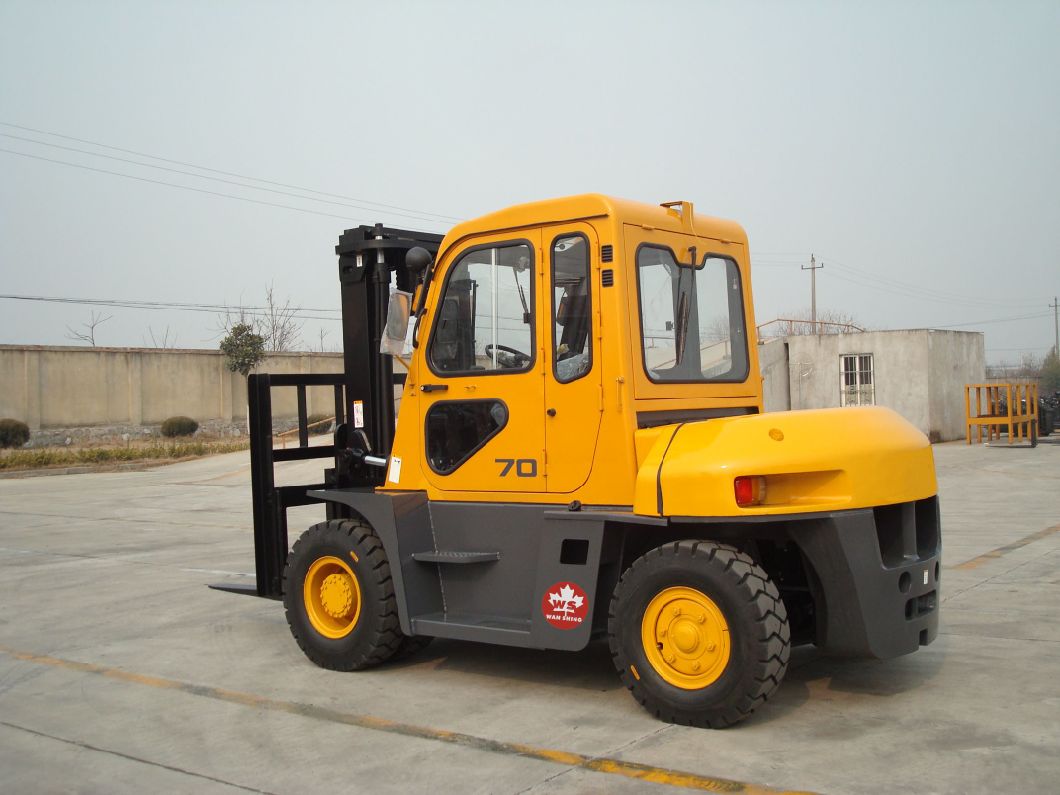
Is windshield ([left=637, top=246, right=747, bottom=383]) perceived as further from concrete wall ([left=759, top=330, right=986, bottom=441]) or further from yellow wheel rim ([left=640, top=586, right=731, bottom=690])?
concrete wall ([left=759, top=330, right=986, bottom=441])

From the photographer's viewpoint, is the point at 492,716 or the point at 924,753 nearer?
the point at 924,753

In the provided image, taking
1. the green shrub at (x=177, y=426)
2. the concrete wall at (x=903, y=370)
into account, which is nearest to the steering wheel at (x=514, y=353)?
the concrete wall at (x=903, y=370)

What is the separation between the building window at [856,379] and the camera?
1147 inches

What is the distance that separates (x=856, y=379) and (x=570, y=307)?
25.0 metres

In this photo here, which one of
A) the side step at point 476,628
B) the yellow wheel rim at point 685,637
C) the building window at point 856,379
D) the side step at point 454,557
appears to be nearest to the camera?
the yellow wheel rim at point 685,637

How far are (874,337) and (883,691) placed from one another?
24.6 metres

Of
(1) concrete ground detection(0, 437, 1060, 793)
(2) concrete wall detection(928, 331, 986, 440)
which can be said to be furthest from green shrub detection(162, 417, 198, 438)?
(1) concrete ground detection(0, 437, 1060, 793)

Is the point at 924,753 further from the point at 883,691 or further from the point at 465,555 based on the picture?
the point at 465,555

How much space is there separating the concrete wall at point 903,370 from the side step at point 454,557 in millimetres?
23554

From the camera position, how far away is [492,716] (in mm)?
5543

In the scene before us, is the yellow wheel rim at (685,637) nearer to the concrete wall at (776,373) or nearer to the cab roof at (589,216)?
the cab roof at (589,216)

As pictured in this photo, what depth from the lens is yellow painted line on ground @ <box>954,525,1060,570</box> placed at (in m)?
10.0

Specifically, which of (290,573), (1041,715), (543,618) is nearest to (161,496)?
(290,573)

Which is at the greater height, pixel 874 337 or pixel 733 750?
pixel 874 337
